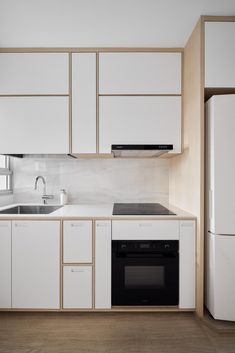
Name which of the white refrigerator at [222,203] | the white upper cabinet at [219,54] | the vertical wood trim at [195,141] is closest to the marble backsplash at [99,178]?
the vertical wood trim at [195,141]

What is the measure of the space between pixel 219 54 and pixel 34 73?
1.67 meters

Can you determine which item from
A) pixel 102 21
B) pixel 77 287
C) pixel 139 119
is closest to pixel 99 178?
pixel 139 119

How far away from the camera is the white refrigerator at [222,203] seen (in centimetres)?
202

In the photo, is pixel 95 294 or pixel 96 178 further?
pixel 96 178

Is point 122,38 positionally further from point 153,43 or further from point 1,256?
point 1,256

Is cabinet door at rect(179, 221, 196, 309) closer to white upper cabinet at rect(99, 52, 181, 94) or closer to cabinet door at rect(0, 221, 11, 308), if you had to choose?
white upper cabinet at rect(99, 52, 181, 94)

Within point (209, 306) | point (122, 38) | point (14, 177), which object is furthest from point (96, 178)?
point (209, 306)

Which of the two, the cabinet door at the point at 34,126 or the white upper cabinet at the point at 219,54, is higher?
the white upper cabinet at the point at 219,54

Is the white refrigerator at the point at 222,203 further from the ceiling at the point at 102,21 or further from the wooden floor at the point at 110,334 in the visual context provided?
the ceiling at the point at 102,21

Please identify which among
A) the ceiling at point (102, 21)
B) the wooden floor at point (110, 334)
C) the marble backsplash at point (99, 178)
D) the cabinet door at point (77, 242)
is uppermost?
the ceiling at point (102, 21)

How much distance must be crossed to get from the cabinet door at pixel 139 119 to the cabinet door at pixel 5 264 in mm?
1166

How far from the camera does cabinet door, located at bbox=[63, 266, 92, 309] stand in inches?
87.9

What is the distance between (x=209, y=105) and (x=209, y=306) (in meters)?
1.66

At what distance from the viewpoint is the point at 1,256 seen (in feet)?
7.35
